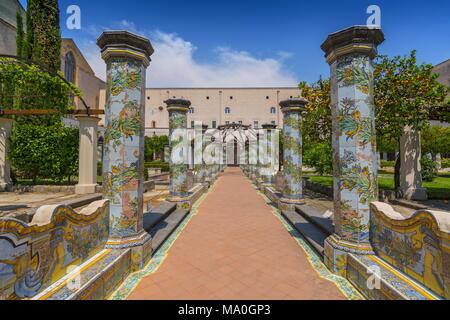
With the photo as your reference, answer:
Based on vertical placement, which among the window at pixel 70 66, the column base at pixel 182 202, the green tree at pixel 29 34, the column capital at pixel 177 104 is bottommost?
the column base at pixel 182 202

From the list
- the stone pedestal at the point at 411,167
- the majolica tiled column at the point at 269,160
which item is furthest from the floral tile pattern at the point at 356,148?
the majolica tiled column at the point at 269,160

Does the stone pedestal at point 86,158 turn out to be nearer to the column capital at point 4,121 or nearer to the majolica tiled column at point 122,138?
the column capital at point 4,121

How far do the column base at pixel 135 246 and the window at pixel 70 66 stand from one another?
116 ft

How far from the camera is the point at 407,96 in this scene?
7484 mm

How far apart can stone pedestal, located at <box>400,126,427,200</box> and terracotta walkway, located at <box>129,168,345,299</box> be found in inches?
285

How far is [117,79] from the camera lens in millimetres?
3654

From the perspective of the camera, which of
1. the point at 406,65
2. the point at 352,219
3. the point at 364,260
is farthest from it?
the point at 406,65

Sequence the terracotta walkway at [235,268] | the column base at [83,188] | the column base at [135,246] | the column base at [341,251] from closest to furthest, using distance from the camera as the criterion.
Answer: the terracotta walkway at [235,268]
the column base at [341,251]
the column base at [135,246]
the column base at [83,188]

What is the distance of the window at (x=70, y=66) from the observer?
29.2 metres

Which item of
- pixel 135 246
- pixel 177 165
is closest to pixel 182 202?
pixel 177 165

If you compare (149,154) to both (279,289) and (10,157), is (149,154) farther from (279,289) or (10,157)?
(279,289)

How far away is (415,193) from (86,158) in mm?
15527

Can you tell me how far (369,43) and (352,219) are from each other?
9.85 ft

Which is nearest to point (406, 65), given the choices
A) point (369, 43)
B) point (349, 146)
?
point (369, 43)
